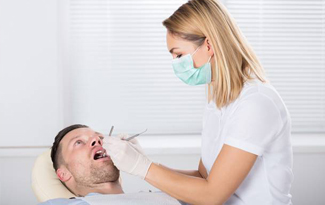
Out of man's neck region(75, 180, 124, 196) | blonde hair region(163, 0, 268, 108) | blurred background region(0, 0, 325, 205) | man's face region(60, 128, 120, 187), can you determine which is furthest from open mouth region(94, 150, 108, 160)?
blurred background region(0, 0, 325, 205)

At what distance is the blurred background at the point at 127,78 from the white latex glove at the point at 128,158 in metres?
1.19

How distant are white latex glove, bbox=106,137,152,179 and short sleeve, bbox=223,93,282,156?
10.8 inches

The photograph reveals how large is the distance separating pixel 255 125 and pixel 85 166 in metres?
0.75

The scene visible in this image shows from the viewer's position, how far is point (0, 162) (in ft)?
8.71

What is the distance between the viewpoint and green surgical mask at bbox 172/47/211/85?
1.52 meters

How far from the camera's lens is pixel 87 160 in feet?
5.82

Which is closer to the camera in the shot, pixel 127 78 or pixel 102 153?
pixel 102 153

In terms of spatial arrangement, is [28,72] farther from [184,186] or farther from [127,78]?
[184,186]

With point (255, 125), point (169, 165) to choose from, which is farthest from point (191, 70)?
point (169, 165)

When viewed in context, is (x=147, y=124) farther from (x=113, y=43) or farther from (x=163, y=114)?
(x=113, y=43)

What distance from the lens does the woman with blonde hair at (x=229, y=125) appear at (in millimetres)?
1349

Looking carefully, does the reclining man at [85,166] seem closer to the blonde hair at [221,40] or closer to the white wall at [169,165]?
the blonde hair at [221,40]

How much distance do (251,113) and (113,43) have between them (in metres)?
1.69

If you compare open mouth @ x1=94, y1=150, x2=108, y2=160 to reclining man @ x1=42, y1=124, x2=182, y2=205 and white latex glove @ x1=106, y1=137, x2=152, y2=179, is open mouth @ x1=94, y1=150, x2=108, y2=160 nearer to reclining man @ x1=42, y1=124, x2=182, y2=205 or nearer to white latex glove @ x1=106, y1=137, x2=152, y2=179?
reclining man @ x1=42, y1=124, x2=182, y2=205
